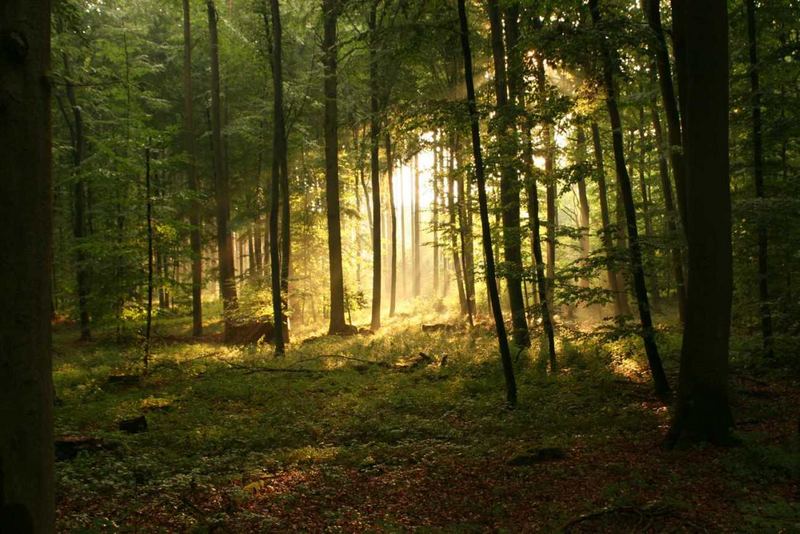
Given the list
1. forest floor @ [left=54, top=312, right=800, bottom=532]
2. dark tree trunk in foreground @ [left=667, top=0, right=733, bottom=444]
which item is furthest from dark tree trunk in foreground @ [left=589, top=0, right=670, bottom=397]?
dark tree trunk in foreground @ [left=667, top=0, right=733, bottom=444]

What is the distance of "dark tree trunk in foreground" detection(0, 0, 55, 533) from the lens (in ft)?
9.55

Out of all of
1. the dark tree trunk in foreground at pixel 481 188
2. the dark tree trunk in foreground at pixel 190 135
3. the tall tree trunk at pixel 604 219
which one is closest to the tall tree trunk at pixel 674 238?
the tall tree trunk at pixel 604 219

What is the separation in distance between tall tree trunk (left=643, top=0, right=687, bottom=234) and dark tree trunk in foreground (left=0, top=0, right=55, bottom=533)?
8798mm

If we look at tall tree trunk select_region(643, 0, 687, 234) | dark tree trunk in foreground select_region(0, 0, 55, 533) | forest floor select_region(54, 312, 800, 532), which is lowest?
forest floor select_region(54, 312, 800, 532)

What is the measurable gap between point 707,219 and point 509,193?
5.60 meters

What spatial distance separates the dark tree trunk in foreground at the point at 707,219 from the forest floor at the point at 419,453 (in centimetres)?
59

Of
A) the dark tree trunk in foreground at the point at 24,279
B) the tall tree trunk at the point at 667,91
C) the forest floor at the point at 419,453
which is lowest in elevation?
the forest floor at the point at 419,453

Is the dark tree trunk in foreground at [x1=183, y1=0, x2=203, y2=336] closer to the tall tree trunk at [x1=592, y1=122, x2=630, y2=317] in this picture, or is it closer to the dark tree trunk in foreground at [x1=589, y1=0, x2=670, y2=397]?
the tall tree trunk at [x1=592, y1=122, x2=630, y2=317]

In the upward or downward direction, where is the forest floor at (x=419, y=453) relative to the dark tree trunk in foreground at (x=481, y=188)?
downward

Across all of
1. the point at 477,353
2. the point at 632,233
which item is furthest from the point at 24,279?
the point at 477,353

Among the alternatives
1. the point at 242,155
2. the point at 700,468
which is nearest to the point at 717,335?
the point at 700,468

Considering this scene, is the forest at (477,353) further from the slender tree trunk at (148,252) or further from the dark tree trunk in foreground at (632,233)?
the slender tree trunk at (148,252)

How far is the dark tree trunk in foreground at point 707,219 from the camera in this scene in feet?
23.1

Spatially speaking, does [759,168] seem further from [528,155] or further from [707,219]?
[707,219]
